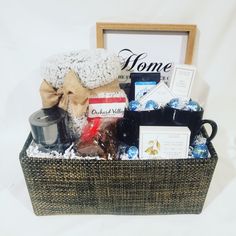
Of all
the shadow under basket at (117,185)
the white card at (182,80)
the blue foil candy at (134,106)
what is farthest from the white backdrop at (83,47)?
the blue foil candy at (134,106)

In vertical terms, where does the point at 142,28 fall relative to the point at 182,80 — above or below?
above

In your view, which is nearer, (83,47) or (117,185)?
(117,185)

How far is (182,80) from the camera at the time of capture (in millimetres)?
859

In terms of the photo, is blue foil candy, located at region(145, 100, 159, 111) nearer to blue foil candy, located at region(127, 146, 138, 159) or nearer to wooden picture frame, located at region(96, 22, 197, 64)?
blue foil candy, located at region(127, 146, 138, 159)

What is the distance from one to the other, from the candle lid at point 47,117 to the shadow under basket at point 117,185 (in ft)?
0.27

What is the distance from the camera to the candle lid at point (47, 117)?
748mm

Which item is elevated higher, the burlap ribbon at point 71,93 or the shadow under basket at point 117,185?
the burlap ribbon at point 71,93

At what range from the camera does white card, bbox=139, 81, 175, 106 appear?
0.83m

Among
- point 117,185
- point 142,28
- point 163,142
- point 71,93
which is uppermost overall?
point 142,28

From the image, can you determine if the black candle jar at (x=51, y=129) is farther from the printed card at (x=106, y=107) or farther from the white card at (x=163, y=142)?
the white card at (x=163, y=142)

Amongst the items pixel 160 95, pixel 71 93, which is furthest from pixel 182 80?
pixel 71 93

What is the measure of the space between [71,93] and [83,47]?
11.8 inches

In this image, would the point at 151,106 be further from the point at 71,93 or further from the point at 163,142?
the point at 71,93

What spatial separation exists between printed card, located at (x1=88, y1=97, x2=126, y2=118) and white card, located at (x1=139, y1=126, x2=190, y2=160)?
92mm
